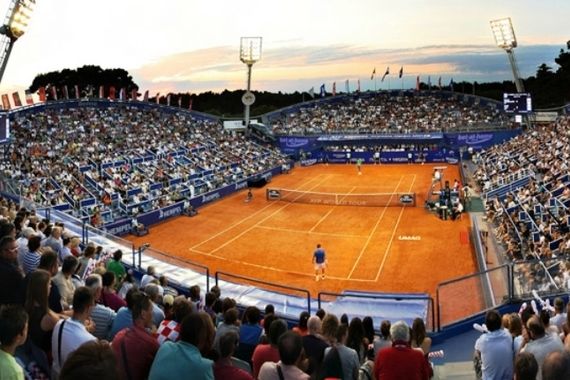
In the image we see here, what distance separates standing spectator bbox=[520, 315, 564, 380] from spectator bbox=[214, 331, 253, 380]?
3.36 meters

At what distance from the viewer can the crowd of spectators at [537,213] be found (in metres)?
13.8

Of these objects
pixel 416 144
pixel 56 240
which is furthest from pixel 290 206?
pixel 416 144

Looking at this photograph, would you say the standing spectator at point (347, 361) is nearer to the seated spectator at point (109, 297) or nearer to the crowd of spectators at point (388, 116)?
the seated spectator at point (109, 297)

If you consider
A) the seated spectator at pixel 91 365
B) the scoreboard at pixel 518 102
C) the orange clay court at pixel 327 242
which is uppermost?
the scoreboard at pixel 518 102

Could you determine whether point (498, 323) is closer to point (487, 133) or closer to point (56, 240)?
point (56, 240)

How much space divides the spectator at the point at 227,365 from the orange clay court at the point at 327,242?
35.2ft

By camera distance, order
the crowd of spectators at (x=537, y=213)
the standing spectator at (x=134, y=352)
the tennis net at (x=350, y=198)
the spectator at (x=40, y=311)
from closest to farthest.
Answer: the standing spectator at (x=134, y=352) → the spectator at (x=40, y=311) → the crowd of spectators at (x=537, y=213) → the tennis net at (x=350, y=198)

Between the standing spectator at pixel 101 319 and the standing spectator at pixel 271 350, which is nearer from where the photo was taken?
the standing spectator at pixel 271 350

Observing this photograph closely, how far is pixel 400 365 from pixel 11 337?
3886 mm

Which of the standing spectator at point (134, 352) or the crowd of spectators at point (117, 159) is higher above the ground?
the standing spectator at point (134, 352)

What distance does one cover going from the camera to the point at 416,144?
7544cm

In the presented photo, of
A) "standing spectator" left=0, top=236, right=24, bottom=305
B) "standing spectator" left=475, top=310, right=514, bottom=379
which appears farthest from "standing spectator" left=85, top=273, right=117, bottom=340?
"standing spectator" left=475, top=310, right=514, bottom=379

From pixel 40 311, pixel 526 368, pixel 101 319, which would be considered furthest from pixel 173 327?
pixel 526 368

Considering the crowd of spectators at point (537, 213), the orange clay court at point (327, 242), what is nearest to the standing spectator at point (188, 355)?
the orange clay court at point (327, 242)
